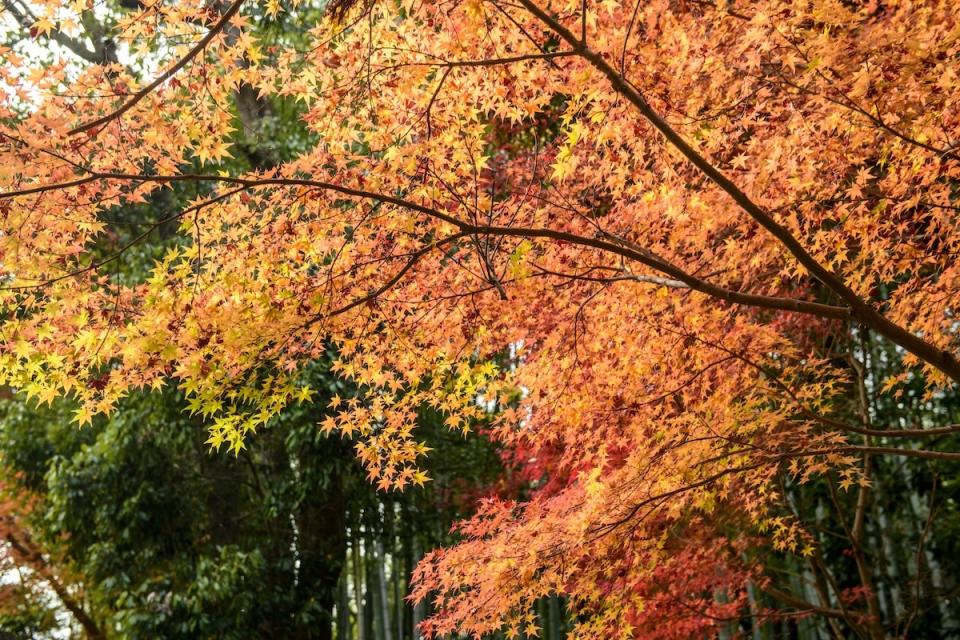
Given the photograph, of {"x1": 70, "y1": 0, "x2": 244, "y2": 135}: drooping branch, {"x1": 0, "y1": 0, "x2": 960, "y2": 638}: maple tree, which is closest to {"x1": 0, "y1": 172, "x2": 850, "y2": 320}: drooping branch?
{"x1": 0, "y1": 0, "x2": 960, "y2": 638}: maple tree

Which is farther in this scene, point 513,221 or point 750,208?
point 513,221

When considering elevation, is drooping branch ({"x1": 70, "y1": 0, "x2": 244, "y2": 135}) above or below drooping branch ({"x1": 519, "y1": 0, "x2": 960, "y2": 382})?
above

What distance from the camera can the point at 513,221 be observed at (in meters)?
3.50

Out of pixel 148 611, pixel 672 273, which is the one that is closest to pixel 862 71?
pixel 672 273

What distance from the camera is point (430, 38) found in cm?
304

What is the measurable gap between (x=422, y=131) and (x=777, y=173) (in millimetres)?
1324

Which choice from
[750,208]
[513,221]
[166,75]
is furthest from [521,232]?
[166,75]

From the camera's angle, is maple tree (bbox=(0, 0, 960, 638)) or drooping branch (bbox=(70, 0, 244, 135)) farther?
maple tree (bbox=(0, 0, 960, 638))

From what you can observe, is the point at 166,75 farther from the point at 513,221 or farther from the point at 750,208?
the point at 750,208

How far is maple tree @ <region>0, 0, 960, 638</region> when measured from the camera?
108 inches

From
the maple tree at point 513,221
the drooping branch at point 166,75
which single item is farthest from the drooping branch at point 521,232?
the drooping branch at point 166,75

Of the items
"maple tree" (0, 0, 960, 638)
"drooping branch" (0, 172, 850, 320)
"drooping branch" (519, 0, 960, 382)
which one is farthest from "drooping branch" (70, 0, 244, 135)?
"drooping branch" (519, 0, 960, 382)

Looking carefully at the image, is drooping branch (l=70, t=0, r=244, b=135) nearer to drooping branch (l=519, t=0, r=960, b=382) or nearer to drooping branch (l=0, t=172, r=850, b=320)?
drooping branch (l=0, t=172, r=850, b=320)

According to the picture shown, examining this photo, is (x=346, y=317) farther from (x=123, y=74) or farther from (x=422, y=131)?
(x=123, y=74)
